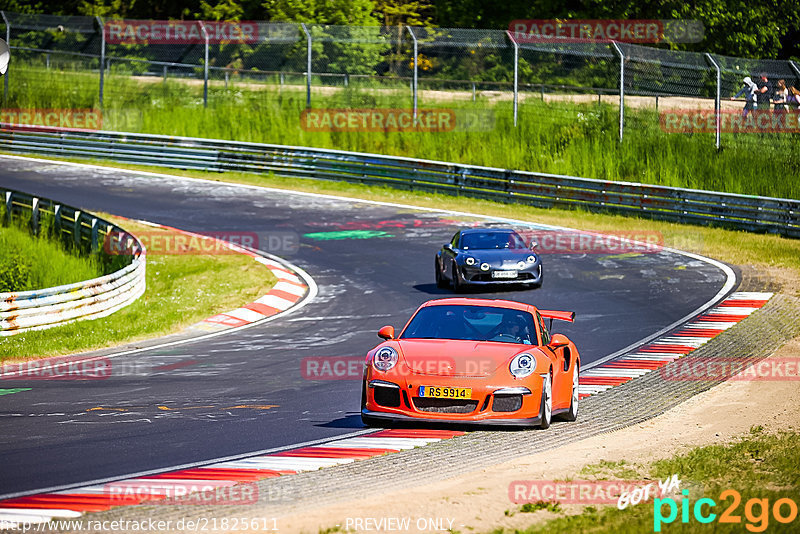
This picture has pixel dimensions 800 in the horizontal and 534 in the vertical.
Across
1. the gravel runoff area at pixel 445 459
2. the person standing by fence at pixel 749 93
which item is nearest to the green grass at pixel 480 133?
the person standing by fence at pixel 749 93

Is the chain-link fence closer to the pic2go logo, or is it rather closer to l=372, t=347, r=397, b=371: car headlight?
l=372, t=347, r=397, b=371: car headlight

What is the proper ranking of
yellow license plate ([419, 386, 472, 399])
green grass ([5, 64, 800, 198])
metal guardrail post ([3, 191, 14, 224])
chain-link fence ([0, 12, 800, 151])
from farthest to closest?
green grass ([5, 64, 800, 198]) → chain-link fence ([0, 12, 800, 151]) → metal guardrail post ([3, 191, 14, 224]) → yellow license plate ([419, 386, 472, 399])

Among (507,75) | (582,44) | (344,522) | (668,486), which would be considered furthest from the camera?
(507,75)

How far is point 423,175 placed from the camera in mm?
34094

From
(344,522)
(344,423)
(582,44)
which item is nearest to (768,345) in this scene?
(344,423)

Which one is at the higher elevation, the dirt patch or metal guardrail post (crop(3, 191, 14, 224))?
the dirt patch

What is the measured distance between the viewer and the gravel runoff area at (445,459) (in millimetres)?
8070

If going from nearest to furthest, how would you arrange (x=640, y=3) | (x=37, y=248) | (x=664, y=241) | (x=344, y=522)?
(x=344, y=522) < (x=37, y=248) < (x=664, y=241) < (x=640, y=3)

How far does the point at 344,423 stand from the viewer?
38.5ft

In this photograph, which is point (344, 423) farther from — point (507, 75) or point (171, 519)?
point (507, 75)

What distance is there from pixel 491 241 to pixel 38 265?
902cm

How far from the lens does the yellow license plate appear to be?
10.6 meters

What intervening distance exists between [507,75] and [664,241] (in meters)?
11.2

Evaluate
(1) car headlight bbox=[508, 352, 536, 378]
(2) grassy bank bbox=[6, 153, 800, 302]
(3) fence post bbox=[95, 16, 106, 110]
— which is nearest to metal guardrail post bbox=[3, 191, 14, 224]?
(2) grassy bank bbox=[6, 153, 800, 302]
